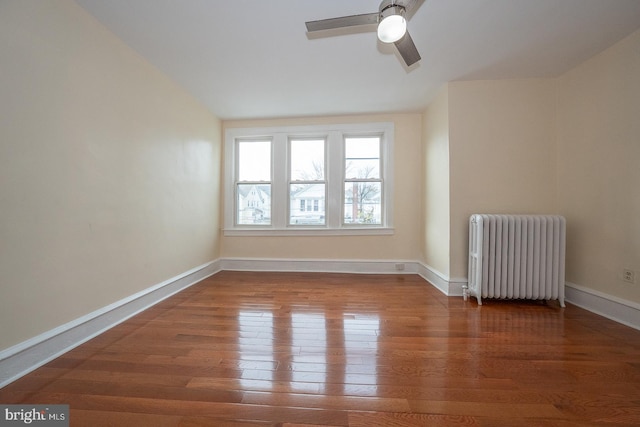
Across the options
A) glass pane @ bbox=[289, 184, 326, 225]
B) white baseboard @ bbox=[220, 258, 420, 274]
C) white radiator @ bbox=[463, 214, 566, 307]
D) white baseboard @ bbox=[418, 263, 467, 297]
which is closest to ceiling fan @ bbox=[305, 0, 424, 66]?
white radiator @ bbox=[463, 214, 566, 307]

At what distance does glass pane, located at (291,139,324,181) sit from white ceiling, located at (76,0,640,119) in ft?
3.00

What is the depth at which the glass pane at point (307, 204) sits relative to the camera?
3.79m

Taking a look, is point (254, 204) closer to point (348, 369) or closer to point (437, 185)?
point (437, 185)

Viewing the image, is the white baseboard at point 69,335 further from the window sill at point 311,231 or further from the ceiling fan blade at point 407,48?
the ceiling fan blade at point 407,48

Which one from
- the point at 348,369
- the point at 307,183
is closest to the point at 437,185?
the point at 307,183

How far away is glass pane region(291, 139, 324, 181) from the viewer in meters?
3.79

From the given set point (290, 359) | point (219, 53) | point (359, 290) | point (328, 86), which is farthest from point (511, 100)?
point (290, 359)

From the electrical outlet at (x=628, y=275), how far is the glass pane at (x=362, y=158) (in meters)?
2.69

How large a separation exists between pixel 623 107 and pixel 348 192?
9.43 feet

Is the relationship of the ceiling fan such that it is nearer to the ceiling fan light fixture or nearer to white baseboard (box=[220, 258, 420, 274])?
the ceiling fan light fixture

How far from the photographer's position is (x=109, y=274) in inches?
74.8

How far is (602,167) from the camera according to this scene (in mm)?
2168

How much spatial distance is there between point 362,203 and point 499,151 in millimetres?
Answer: 1854

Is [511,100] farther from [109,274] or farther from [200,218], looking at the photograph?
[109,274]
